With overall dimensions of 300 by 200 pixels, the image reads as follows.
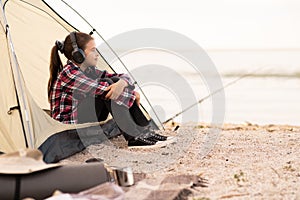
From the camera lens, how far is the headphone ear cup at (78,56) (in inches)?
119

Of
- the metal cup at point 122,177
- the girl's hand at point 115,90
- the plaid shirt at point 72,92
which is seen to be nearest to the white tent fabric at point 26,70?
the plaid shirt at point 72,92

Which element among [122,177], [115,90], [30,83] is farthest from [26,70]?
[122,177]

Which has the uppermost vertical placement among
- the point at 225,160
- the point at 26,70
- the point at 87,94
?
the point at 26,70

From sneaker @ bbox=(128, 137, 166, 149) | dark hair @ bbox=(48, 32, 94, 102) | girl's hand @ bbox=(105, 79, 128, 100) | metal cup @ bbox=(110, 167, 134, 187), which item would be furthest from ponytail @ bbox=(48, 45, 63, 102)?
metal cup @ bbox=(110, 167, 134, 187)

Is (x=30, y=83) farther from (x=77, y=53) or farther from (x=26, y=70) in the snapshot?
(x=77, y=53)

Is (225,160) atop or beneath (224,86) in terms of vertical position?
beneath

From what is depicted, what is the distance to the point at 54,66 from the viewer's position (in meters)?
3.09

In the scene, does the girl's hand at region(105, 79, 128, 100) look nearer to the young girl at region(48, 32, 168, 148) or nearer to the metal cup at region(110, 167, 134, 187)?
the young girl at region(48, 32, 168, 148)

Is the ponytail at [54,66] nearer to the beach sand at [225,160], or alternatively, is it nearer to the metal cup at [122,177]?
the beach sand at [225,160]

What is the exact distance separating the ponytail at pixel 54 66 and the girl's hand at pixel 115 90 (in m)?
0.31

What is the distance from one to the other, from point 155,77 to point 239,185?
3.78 metres

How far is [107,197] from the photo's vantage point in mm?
1942

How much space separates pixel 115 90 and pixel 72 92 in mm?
228

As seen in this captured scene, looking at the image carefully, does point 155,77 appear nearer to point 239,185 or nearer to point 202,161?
point 202,161
